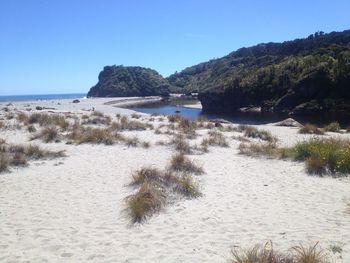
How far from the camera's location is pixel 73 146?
660 inches

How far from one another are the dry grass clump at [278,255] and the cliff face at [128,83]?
12495 cm

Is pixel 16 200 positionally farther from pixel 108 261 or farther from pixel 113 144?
pixel 113 144

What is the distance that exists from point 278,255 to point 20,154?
413 inches

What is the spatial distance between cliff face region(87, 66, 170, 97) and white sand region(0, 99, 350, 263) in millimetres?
119580

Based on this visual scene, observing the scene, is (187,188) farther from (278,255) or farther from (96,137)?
(96,137)

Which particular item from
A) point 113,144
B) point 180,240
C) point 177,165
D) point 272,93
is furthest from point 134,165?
point 272,93

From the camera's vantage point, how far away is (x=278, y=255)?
576 centimetres

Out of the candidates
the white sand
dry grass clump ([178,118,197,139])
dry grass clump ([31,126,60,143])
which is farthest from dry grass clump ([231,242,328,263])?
dry grass clump ([178,118,197,139])

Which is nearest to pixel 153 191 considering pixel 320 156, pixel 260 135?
pixel 320 156

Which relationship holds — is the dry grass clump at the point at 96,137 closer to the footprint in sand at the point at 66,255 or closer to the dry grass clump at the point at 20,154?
the dry grass clump at the point at 20,154

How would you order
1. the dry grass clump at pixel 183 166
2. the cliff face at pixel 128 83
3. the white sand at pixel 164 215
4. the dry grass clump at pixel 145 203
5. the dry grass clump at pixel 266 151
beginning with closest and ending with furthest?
the white sand at pixel 164 215
the dry grass clump at pixel 145 203
the dry grass clump at pixel 183 166
the dry grass clump at pixel 266 151
the cliff face at pixel 128 83

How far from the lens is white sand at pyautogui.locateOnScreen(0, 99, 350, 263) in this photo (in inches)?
250

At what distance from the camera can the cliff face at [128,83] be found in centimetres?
13975

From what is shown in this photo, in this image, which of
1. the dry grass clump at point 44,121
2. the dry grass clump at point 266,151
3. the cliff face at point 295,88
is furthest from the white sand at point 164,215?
the cliff face at point 295,88
